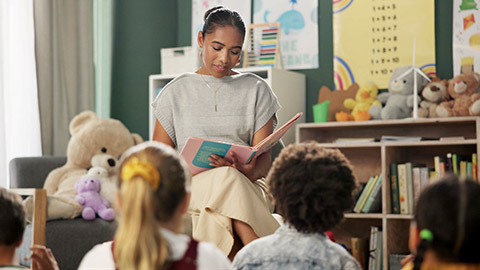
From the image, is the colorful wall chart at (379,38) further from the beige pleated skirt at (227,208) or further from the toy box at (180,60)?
the beige pleated skirt at (227,208)

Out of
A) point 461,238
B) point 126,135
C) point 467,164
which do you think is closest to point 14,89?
point 126,135

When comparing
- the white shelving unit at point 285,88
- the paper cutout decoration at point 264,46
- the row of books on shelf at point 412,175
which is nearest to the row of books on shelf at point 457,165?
the row of books on shelf at point 412,175

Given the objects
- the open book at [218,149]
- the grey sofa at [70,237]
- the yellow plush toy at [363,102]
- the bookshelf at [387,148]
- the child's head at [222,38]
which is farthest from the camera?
the yellow plush toy at [363,102]

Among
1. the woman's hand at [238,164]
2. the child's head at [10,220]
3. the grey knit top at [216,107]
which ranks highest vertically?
the grey knit top at [216,107]

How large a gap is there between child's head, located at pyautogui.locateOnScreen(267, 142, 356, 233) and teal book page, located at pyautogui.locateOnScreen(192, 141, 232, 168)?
0.44 metres

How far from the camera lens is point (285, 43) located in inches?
153

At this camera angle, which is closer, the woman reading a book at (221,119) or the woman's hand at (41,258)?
the woman's hand at (41,258)

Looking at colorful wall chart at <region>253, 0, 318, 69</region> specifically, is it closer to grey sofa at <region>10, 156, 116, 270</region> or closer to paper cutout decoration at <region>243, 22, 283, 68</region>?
paper cutout decoration at <region>243, 22, 283, 68</region>

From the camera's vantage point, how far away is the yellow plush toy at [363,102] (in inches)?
135

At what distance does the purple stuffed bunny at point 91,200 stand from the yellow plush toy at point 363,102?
56.0 inches

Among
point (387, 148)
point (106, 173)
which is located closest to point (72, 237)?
point (106, 173)

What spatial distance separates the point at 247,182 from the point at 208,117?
0.30 meters

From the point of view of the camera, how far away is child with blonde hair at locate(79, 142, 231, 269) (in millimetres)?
1048

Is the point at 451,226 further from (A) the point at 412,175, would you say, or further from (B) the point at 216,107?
(A) the point at 412,175
